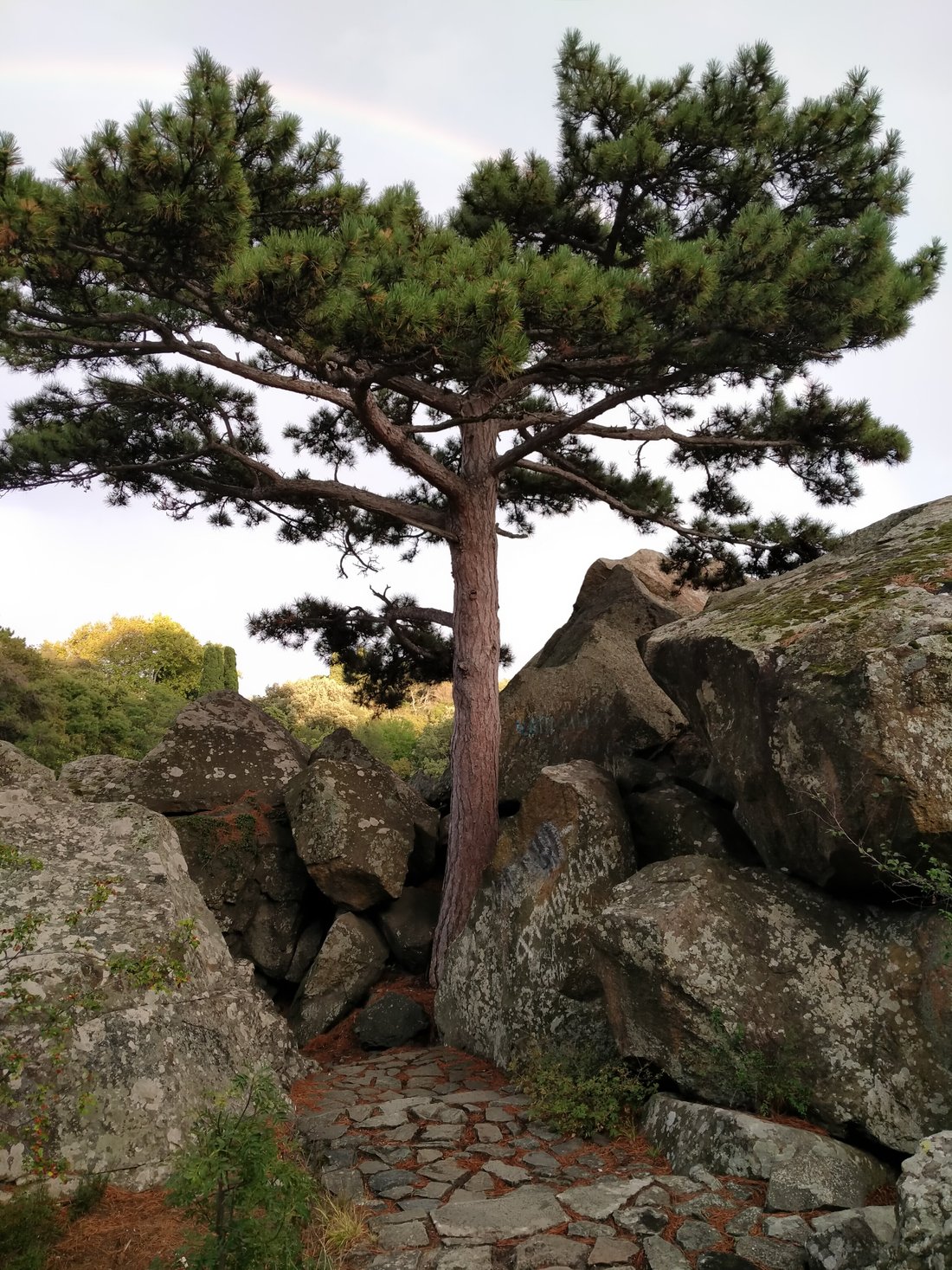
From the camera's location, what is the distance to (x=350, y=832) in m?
10.1

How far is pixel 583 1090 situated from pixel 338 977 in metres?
3.95

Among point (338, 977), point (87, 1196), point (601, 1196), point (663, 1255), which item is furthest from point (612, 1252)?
point (338, 977)

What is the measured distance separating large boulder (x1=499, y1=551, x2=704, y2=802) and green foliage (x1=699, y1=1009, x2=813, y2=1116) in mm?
3709

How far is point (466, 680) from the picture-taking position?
10.3m

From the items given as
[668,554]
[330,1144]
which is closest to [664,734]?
[668,554]

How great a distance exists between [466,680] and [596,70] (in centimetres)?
662

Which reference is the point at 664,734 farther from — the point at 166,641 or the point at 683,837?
the point at 166,641

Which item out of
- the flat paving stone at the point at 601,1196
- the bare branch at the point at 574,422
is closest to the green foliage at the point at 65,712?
the bare branch at the point at 574,422

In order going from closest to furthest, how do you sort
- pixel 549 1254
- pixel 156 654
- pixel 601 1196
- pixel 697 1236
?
pixel 549 1254 → pixel 697 1236 → pixel 601 1196 → pixel 156 654

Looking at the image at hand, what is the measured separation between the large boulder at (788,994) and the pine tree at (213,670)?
30.1 meters

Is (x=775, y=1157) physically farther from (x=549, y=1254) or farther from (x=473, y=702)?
(x=473, y=702)

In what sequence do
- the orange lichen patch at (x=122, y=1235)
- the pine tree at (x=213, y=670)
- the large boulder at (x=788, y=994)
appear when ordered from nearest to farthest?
the orange lichen patch at (x=122, y=1235) → the large boulder at (x=788, y=994) → the pine tree at (x=213, y=670)

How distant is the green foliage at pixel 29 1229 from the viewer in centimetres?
400

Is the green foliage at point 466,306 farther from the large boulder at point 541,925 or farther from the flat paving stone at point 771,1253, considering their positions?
the flat paving stone at point 771,1253
